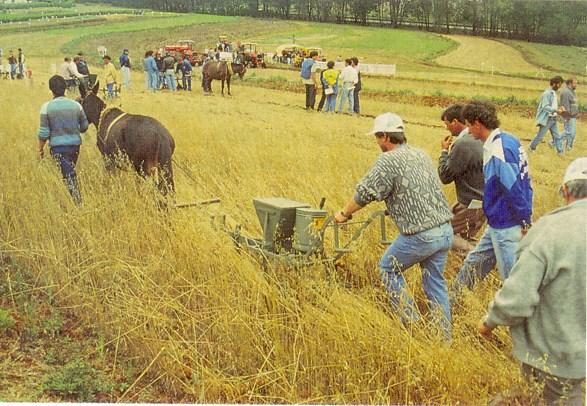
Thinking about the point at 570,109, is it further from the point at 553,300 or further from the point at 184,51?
the point at 184,51

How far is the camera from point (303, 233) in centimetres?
490

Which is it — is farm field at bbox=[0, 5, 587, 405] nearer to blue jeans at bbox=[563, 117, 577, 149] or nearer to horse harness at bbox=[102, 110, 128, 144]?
blue jeans at bbox=[563, 117, 577, 149]

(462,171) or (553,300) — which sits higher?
(462,171)

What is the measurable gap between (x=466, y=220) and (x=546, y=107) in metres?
1.05

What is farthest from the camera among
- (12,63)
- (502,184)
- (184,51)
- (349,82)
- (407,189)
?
(184,51)

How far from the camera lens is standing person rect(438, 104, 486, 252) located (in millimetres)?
5117

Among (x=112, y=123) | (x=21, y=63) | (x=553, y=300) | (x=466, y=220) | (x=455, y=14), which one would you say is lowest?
(x=466, y=220)

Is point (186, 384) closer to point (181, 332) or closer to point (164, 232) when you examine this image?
point (181, 332)

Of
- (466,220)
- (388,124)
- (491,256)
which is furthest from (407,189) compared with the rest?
(466,220)

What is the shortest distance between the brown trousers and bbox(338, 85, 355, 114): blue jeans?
149 cm

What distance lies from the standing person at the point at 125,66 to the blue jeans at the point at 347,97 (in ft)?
6.71

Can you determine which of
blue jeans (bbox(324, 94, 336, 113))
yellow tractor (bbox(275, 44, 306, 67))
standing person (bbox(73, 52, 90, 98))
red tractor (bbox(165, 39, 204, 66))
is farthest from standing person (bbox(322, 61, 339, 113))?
standing person (bbox(73, 52, 90, 98))

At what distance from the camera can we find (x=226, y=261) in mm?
5137

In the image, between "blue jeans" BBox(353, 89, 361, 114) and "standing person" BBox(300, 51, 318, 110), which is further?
"standing person" BBox(300, 51, 318, 110)
